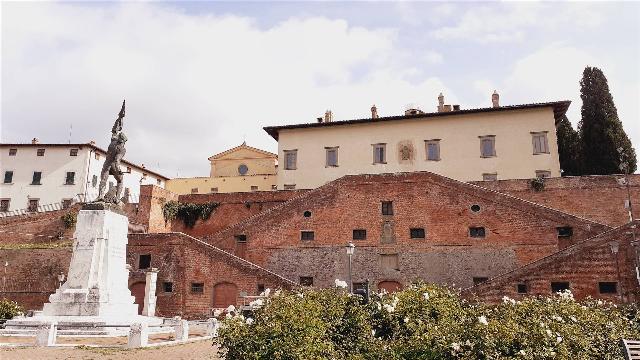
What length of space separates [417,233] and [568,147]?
17.5 meters

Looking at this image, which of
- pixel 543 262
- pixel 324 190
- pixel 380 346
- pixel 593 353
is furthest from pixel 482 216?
pixel 380 346

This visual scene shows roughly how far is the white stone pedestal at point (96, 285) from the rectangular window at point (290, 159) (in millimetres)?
17097

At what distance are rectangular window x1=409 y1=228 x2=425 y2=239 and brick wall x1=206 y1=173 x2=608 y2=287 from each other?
218 millimetres

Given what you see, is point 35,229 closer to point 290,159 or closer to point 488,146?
point 290,159

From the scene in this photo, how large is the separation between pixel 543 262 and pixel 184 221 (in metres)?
21.4

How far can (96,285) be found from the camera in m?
15.1

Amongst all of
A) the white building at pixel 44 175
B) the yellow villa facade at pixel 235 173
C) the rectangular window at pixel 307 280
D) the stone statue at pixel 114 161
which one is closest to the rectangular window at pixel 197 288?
the rectangular window at pixel 307 280

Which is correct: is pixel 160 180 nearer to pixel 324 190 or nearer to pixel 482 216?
pixel 324 190

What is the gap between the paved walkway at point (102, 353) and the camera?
10312 millimetres

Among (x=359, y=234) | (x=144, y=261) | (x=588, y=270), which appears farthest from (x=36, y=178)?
(x=588, y=270)

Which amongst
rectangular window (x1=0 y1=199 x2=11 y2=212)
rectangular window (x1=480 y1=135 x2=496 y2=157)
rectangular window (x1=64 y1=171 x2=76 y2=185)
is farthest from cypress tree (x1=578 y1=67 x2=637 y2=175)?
rectangular window (x1=0 y1=199 x2=11 y2=212)

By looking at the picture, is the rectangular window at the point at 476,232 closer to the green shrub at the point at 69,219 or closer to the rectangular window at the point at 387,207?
the rectangular window at the point at 387,207

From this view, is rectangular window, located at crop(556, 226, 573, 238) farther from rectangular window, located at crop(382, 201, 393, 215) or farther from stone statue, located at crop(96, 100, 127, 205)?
stone statue, located at crop(96, 100, 127, 205)

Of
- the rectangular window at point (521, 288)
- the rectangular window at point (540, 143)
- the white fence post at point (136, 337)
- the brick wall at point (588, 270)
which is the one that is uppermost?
the rectangular window at point (540, 143)
